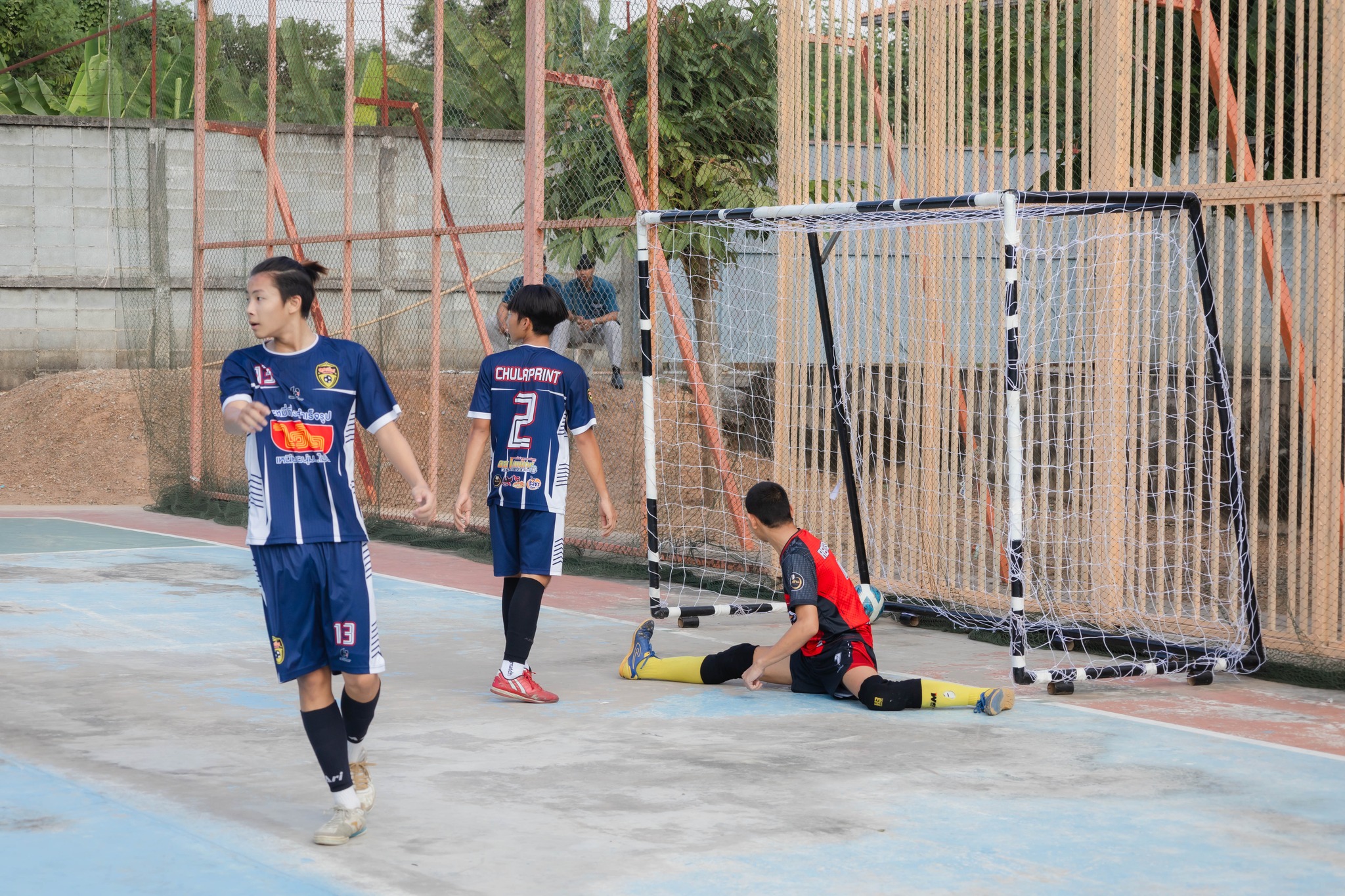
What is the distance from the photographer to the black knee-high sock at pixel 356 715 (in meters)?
5.04

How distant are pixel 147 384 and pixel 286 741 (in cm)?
1239

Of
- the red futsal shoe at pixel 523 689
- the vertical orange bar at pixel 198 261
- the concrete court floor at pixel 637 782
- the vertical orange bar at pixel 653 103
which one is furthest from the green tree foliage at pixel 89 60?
the red futsal shoe at pixel 523 689

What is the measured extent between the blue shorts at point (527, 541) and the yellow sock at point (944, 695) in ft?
5.67

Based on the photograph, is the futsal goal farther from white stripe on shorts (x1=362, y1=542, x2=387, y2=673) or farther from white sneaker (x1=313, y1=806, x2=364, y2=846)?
white sneaker (x1=313, y1=806, x2=364, y2=846)

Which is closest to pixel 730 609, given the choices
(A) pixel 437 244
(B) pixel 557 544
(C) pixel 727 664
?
(C) pixel 727 664

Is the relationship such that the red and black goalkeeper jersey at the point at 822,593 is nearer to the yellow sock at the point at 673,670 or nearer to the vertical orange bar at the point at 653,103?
the yellow sock at the point at 673,670

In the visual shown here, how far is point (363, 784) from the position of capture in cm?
509

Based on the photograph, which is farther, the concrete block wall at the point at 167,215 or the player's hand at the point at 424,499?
the concrete block wall at the point at 167,215

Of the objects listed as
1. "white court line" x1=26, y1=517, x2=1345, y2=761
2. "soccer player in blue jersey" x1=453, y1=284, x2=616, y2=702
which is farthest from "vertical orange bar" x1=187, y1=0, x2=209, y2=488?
"soccer player in blue jersey" x1=453, y1=284, x2=616, y2=702

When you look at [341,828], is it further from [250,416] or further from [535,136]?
[535,136]

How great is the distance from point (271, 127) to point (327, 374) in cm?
1115

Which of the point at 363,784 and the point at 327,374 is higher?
the point at 327,374

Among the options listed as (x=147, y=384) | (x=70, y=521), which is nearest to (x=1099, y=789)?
(x=70, y=521)

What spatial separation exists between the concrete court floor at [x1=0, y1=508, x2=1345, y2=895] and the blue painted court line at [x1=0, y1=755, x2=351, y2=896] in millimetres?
13
